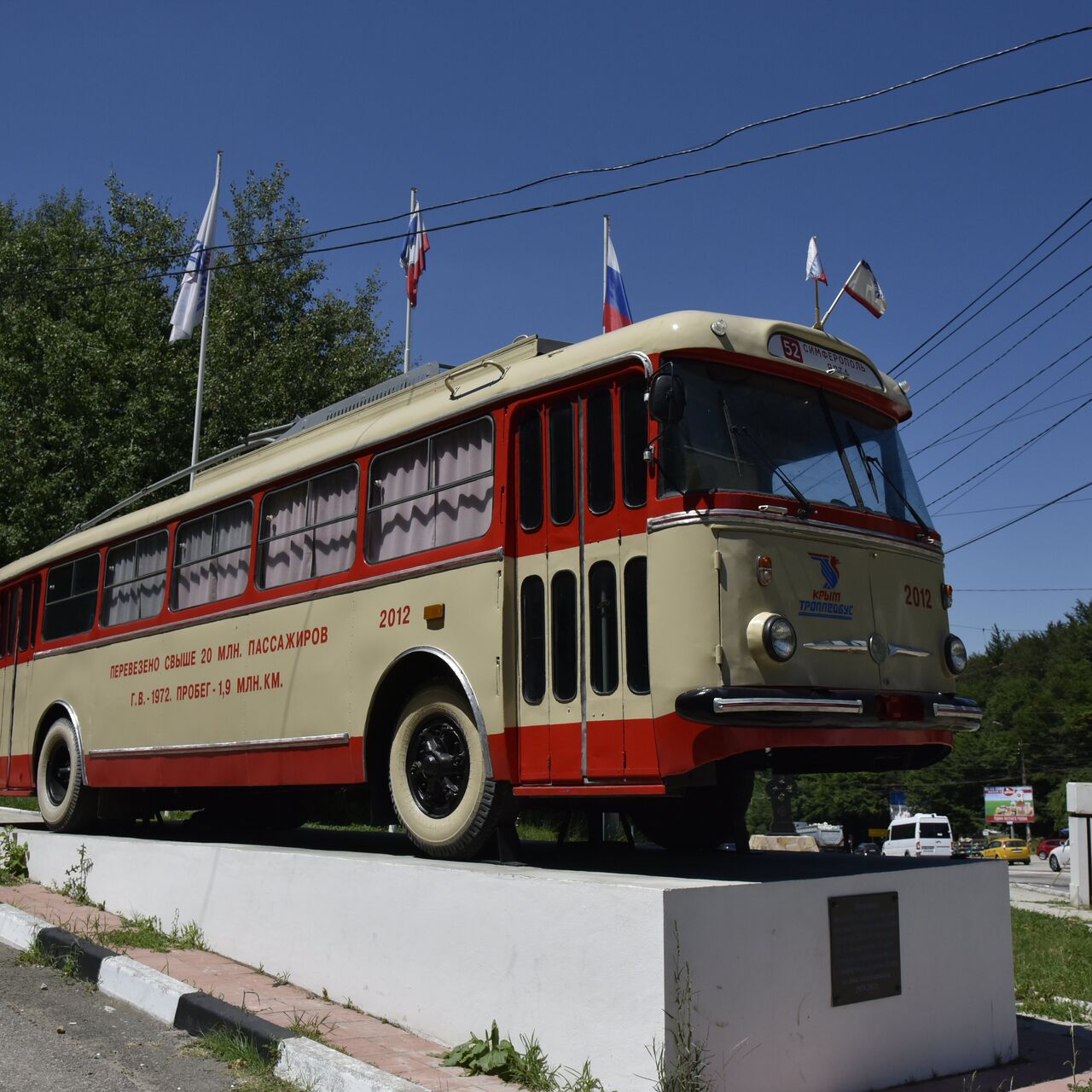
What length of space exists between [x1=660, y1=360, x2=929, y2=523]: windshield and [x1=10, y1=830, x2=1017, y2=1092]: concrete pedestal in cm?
206

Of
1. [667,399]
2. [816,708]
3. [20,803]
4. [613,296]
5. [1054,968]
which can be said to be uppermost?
[613,296]

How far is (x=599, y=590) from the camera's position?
6.59 meters

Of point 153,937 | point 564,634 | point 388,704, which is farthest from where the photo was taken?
point 153,937

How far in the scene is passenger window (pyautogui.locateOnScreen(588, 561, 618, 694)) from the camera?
21.2ft

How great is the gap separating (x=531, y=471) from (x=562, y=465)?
0.85 feet

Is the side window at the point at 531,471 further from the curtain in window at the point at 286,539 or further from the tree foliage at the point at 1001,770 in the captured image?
the tree foliage at the point at 1001,770

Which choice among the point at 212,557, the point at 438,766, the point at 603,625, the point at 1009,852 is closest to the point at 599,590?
the point at 603,625

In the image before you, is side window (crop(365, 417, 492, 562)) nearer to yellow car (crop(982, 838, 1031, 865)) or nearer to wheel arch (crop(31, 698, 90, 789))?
wheel arch (crop(31, 698, 90, 789))

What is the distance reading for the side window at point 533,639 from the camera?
683 centimetres

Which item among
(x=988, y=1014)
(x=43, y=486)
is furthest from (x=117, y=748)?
(x=43, y=486)

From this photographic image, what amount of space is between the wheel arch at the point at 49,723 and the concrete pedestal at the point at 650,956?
5.19 m

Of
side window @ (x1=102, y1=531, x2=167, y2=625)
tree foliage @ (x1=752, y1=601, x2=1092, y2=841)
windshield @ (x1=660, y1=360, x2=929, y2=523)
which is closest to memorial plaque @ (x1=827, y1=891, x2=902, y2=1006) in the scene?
windshield @ (x1=660, y1=360, x2=929, y2=523)

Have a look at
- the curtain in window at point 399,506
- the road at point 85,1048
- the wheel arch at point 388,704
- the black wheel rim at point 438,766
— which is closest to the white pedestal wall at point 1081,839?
the wheel arch at point 388,704

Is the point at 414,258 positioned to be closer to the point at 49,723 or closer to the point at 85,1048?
the point at 49,723
